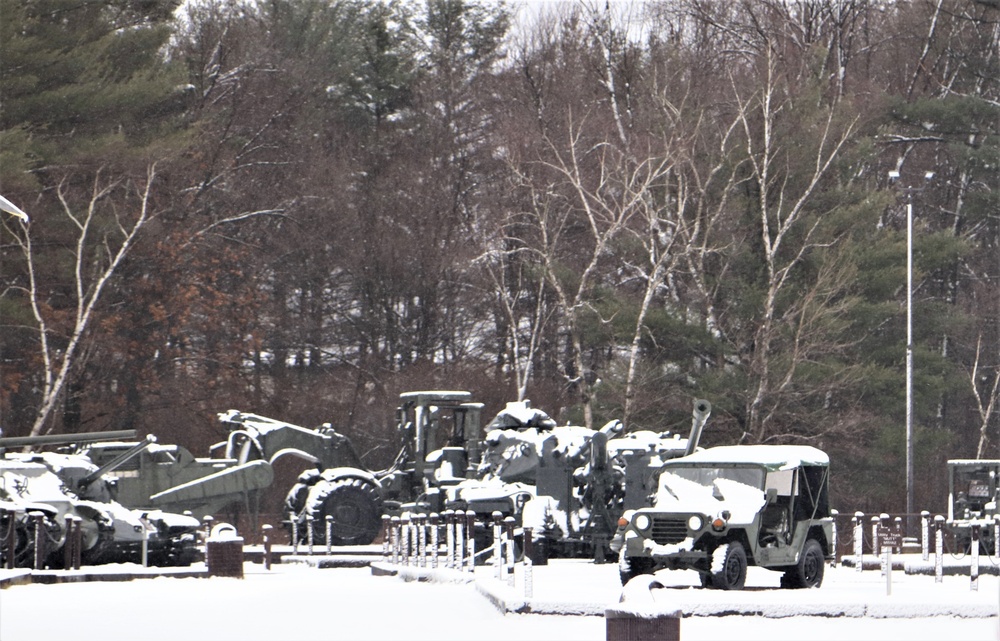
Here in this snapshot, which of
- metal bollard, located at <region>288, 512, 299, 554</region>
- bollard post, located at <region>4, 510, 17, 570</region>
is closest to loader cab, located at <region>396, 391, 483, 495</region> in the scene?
metal bollard, located at <region>288, 512, 299, 554</region>

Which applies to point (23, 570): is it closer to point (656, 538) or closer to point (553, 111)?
point (656, 538)

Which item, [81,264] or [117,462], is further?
[81,264]

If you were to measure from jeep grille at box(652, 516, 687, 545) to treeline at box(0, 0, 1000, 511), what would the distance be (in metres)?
20.3

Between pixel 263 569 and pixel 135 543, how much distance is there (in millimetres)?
2028

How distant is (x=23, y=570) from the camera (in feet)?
79.2

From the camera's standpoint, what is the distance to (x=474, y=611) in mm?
18719

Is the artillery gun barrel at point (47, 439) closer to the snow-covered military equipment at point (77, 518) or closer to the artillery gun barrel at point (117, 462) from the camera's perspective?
the snow-covered military equipment at point (77, 518)

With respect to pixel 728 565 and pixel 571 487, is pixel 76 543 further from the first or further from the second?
pixel 728 565

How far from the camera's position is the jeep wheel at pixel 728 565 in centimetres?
1984

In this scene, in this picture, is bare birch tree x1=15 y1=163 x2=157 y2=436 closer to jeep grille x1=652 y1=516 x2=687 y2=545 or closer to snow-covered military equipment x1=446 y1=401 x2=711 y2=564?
snow-covered military equipment x1=446 y1=401 x2=711 y2=564

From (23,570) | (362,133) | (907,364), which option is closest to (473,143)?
(362,133)

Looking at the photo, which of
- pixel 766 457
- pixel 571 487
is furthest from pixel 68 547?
pixel 766 457

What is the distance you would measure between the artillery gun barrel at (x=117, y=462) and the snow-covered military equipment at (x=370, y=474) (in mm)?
3346

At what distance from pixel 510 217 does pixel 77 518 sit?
2204cm
